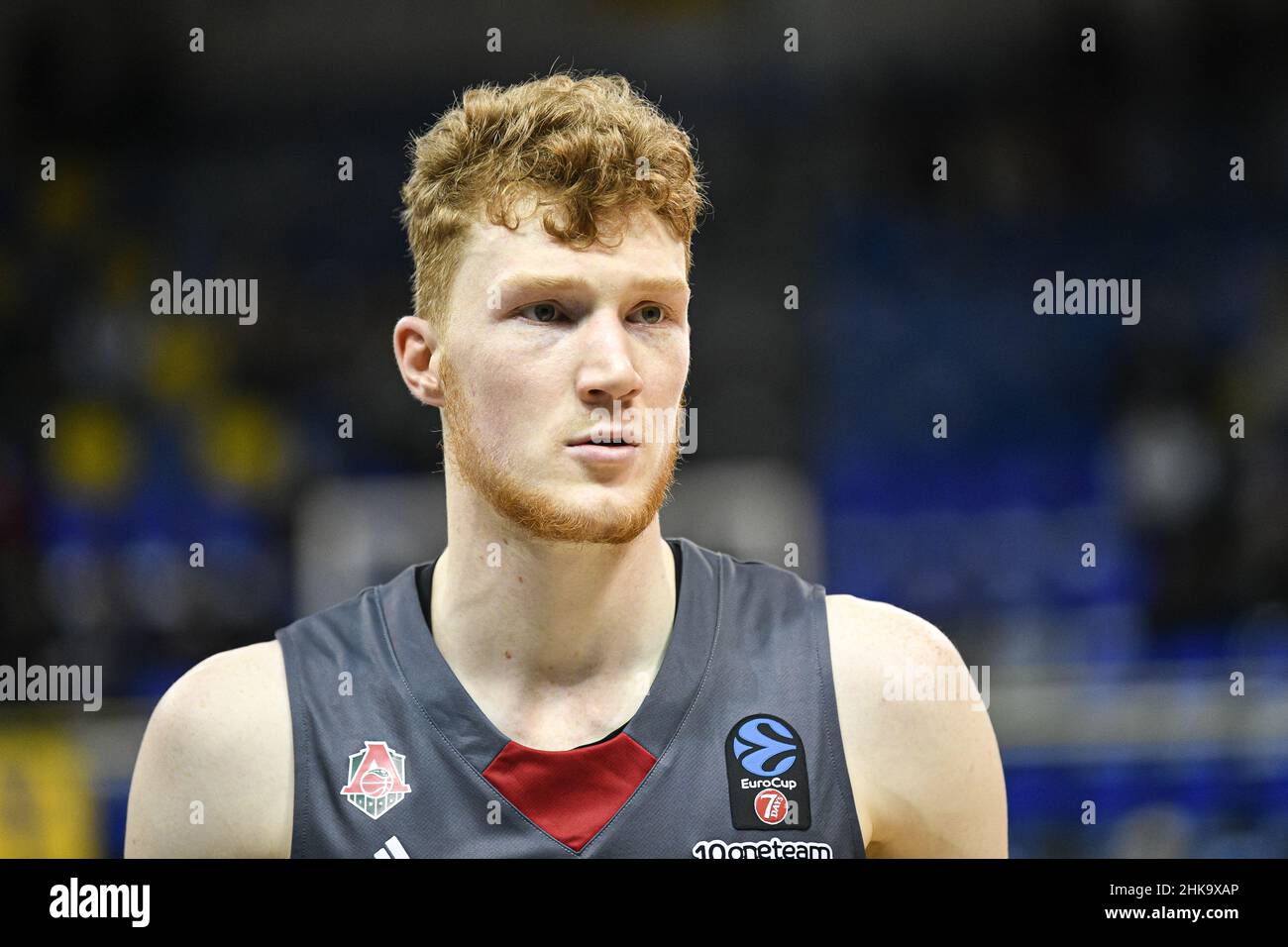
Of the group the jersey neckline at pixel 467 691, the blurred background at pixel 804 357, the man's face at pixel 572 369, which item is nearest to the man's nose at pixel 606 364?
the man's face at pixel 572 369

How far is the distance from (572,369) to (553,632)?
0.58 metres

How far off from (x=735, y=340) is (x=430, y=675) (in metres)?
2.66

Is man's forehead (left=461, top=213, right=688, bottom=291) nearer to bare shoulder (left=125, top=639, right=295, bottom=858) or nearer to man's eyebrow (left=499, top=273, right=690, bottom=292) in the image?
man's eyebrow (left=499, top=273, right=690, bottom=292)

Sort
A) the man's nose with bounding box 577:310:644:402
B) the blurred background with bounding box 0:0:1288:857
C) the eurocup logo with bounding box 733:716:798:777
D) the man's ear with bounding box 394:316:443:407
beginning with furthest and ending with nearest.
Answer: the blurred background with bounding box 0:0:1288:857 → the man's ear with bounding box 394:316:443:407 → the eurocup logo with bounding box 733:716:798:777 → the man's nose with bounding box 577:310:644:402

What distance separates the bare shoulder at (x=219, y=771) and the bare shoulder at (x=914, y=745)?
1.17 m

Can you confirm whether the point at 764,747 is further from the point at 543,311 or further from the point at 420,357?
the point at 420,357

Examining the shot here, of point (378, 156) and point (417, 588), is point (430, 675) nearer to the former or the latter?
point (417, 588)

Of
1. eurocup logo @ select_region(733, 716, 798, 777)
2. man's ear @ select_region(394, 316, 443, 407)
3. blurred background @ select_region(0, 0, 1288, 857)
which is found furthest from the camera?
blurred background @ select_region(0, 0, 1288, 857)

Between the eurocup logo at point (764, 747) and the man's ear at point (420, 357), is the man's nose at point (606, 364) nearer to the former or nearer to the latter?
the man's ear at point (420, 357)

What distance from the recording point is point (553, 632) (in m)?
2.84

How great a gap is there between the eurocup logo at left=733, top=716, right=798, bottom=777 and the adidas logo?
0.70m

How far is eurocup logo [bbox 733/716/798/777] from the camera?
108 inches

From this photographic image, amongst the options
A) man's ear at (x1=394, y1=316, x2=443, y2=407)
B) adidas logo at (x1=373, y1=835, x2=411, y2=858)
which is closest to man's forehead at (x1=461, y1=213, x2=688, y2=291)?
man's ear at (x1=394, y1=316, x2=443, y2=407)
